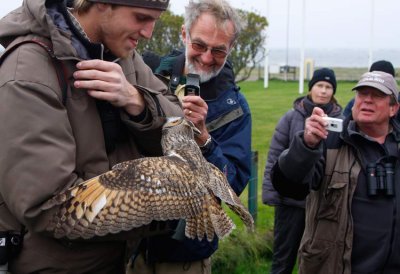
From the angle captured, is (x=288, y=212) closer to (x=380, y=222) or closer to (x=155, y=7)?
(x=380, y=222)

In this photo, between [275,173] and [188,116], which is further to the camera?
[275,173]

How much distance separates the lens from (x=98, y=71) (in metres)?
2.51

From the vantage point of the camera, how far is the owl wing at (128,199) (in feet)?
7.88

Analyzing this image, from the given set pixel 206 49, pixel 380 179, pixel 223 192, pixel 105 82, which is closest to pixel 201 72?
pixel 206 49

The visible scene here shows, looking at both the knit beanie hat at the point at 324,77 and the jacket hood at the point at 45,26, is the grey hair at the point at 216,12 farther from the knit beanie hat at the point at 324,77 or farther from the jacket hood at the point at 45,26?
the knit beanie hat at the point at 324,77

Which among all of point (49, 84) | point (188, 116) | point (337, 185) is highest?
point (49, 84)

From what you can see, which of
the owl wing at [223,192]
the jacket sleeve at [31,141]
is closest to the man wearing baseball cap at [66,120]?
the jacket sleeve at [31,141]

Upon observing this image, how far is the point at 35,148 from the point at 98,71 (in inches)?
18.1

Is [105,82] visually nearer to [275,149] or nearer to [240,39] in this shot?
[275,149]

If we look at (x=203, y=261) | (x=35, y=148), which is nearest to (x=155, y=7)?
(x=35, y=148)

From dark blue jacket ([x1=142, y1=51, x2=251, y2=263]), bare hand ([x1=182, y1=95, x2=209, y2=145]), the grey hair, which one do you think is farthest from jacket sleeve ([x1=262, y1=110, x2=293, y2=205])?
bare hand ([x1=182, y1=95, x2=209, y2=145])

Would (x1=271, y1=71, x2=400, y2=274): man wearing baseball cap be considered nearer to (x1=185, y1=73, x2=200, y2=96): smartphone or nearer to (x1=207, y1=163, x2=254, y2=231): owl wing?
(x1=185, y1=73, x2=200, y2=96): smartphone

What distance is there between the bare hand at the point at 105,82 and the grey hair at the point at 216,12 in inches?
54.0

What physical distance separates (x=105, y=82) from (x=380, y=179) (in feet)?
9.25
